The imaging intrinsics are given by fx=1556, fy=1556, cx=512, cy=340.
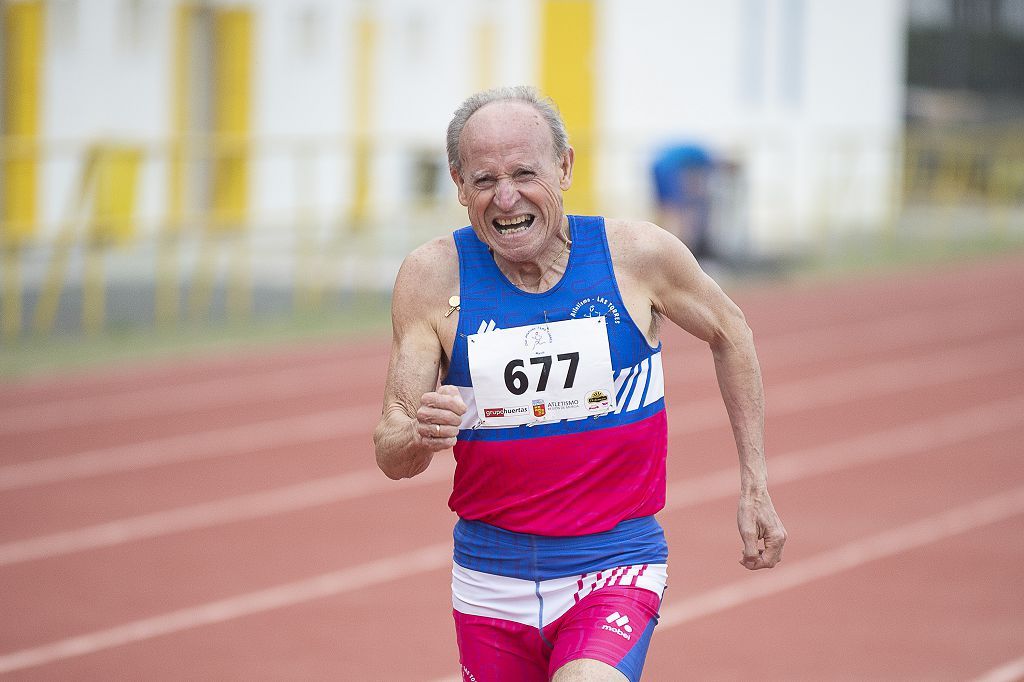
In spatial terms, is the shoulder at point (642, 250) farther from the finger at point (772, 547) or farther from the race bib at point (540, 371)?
the finger at point (772, 547)

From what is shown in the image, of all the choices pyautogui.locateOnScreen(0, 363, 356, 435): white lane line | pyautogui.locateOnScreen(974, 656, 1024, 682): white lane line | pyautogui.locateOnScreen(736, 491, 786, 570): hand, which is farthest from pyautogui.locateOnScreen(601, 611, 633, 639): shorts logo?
pyautogui.locateOnScreen(0, 363, 356, 435): white lane line

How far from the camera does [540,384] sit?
3.27 m

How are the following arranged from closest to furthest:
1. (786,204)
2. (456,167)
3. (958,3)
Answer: (456,167) < (786,204) < (958,3)

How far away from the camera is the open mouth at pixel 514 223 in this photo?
3203 millimetres

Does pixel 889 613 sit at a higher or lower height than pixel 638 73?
lower

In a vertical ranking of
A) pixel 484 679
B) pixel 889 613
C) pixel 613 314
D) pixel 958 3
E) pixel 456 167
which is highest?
pixel 958 3

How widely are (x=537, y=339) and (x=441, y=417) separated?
0.38 meters

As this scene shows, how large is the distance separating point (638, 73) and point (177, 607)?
1870 cm

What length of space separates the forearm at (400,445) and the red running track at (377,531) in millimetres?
2682

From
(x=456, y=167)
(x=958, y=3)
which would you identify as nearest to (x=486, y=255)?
(x=456, y=167)

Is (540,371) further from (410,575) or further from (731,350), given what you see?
(410,575)

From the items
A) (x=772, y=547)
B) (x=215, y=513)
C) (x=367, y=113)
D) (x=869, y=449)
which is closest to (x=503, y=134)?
(x=772, y=547)

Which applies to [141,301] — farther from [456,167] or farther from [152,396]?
[456,167]

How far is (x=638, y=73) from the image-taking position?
24141 millimetres
